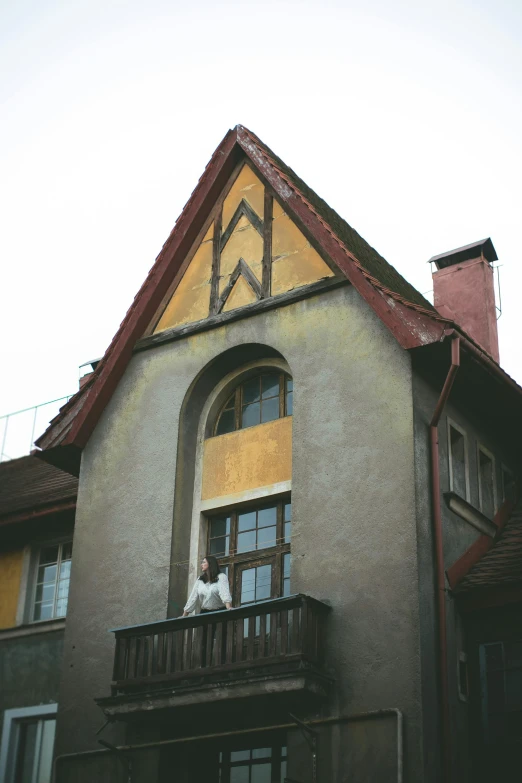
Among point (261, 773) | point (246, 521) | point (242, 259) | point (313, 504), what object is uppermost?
point (242, 259)

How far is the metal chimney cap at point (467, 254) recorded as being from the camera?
24828mm

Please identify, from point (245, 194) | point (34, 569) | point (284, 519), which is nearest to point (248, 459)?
point (284, 519)

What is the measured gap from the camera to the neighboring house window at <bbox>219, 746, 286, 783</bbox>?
17.7 m

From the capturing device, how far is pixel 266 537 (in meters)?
19.3

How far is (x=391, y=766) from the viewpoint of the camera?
15.7 metres

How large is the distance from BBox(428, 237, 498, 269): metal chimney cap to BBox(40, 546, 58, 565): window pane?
9773mm

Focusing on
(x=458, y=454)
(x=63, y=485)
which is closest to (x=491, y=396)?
(x=458, y=454)

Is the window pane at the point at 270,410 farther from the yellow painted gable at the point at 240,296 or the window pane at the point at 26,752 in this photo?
the window pane at the point at 26,752

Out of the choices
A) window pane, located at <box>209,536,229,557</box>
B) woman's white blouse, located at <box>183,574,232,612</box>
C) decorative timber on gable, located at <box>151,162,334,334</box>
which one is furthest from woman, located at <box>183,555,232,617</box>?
decorative timber on gable, located at <box>151,162,334,334</box>

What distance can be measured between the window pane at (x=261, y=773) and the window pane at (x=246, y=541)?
3.39 m

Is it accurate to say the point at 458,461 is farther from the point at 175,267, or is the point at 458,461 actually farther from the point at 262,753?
the point at 175,267

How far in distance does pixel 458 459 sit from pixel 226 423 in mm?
4144

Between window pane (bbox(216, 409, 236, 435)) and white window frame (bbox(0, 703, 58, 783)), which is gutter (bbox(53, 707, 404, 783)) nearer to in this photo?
white window frame (bbox(0, 703, 58, 783))

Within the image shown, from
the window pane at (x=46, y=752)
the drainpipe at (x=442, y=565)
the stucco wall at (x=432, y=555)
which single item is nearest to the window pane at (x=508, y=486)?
the stucco wall at (x=432, y=555)
